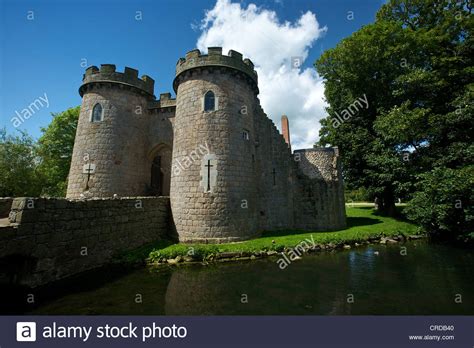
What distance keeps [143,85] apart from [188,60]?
5.65 metres

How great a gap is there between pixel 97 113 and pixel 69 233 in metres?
10.6

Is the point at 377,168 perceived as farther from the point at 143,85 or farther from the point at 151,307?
the point at 143,85

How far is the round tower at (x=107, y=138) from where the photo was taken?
48.3 feet

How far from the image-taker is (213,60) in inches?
497

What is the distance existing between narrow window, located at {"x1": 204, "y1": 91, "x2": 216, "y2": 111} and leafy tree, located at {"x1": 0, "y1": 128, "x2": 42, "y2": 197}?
18096 mm

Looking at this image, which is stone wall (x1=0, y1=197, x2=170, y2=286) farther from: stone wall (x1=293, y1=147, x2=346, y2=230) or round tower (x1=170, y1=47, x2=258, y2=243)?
stone wall (x1=293, y1=147, x2=346, y2=230)

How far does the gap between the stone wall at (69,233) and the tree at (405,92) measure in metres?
16.5

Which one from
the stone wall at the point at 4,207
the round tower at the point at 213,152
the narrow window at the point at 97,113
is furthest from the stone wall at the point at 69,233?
the narrow window at the point at 97,113

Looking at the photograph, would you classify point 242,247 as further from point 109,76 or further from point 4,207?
point 109,76

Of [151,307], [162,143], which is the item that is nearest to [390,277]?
[151,307]

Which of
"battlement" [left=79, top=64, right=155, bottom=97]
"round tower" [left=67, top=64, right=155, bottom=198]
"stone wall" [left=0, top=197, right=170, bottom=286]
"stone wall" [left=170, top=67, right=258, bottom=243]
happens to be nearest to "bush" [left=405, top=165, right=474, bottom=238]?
"stone wall" [left=170, top=67, right=258, bottom=243]

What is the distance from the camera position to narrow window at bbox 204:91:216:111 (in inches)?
497

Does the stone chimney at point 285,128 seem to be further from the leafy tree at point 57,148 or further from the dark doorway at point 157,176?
the leafy tree at point 57,148

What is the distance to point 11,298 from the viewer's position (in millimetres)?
5867
